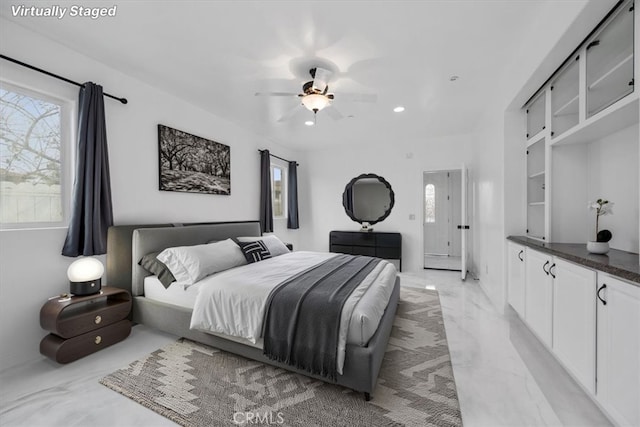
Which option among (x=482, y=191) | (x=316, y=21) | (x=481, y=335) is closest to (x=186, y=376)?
(x=481, y=335)

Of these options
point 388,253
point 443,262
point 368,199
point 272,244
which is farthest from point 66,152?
point 443,262

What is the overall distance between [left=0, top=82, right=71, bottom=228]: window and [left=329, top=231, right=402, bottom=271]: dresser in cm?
426

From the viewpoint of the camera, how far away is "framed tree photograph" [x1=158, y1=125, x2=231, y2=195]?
309 centimetres

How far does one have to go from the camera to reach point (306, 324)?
1.77 metres

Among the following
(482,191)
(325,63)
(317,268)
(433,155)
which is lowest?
(317,268)

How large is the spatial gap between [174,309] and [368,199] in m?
4.26

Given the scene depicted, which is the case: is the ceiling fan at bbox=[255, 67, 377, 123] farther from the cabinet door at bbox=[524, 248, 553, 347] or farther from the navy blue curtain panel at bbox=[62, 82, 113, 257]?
the cabinet door at bbox=[524, 248, 553, 347]

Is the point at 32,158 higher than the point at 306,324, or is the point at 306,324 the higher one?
the point at 32,158

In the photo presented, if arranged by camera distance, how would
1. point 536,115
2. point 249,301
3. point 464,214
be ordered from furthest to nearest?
point 464,214 < point 536,115 < point 249,301

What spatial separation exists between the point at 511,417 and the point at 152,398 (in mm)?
2205

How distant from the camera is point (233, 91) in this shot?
3.08 metres

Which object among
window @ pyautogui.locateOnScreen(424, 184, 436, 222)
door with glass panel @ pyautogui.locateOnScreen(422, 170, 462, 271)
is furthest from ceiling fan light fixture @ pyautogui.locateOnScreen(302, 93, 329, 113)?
window @ pyautogui.locateOnScreen(424, 184, 436, 222)

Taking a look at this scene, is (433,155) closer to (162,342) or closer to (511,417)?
(511,417)

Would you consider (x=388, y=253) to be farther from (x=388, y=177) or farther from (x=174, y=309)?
(x=174, y=309)
